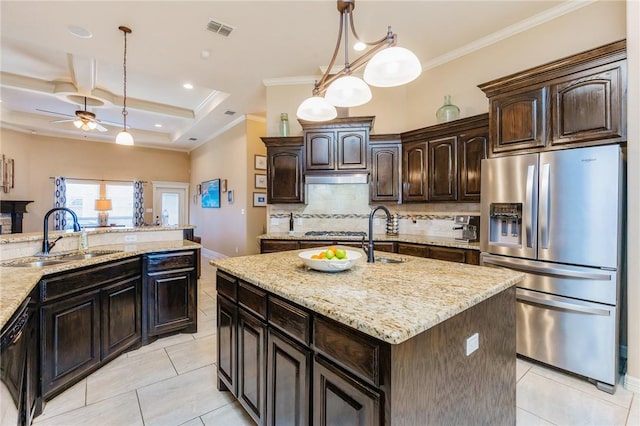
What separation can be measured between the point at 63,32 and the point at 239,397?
4.12 m

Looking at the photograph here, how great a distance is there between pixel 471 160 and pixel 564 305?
1.66 m

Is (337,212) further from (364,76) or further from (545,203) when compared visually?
(364,76)

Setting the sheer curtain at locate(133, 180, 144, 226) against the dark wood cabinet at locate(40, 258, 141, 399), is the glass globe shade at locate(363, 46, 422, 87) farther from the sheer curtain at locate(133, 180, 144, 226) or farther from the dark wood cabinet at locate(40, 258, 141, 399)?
the sheer curtain at locate(133, 180, 144, 226)

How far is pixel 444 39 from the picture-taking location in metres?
3.47

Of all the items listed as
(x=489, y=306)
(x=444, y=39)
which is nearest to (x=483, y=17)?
(x=444, y=39)

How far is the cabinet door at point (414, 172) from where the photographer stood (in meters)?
3.75

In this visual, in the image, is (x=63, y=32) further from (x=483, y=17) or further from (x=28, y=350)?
(x=483, y=17)

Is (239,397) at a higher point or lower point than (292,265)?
lower

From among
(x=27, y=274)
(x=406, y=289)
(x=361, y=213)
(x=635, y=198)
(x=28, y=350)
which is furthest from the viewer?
(x=361, y=213)

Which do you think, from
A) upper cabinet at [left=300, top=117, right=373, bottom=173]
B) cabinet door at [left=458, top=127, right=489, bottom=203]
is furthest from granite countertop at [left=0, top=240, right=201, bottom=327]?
cabinet door at [left=458, top=127, right=489, bottom=203]

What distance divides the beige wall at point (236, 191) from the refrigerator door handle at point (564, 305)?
15.6 ft

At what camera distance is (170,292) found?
9.50 ft

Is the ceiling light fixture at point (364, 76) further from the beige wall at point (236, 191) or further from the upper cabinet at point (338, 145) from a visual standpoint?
the beige wall at point (236, 191)

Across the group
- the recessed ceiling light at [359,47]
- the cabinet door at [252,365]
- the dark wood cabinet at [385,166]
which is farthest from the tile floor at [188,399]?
the recessed ceiling light at [359,47]
